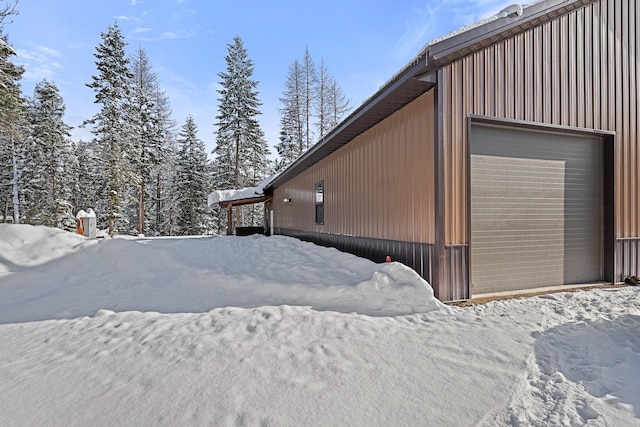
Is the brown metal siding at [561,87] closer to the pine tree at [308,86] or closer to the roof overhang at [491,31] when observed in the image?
the roof overhang at [491,31]

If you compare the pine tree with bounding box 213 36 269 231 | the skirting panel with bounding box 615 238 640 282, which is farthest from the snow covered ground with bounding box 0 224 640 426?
the pine tree with bounding box 213 36 269 231

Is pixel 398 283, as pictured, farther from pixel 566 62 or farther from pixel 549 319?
pixel 566 62

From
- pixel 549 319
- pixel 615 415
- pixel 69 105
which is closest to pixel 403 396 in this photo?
pixel 615 415

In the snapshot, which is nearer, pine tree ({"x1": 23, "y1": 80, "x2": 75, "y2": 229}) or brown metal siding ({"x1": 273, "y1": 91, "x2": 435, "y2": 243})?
brown metal siding ({"x1": 273, "y1": 91, "x2": 435, "y2": 243})

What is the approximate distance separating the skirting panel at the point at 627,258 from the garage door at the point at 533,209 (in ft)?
0.89

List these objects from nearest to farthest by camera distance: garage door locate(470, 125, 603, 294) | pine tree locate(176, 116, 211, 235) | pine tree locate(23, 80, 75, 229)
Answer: garage door locate(470, 125, 603, 294) < pine tree locate(23, 80, 75, 229) < pine tree locate(176, 116, 211, 235)

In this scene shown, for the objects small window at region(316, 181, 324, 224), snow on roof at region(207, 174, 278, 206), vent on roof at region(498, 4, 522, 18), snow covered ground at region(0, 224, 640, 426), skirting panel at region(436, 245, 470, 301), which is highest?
vent on roof at region(498, 4, 522, 18)

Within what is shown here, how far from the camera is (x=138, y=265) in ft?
21.6

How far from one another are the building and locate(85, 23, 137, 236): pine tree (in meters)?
16.8

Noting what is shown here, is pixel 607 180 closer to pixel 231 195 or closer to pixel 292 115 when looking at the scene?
pixel 231 195

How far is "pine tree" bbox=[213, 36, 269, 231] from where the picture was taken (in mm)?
21453

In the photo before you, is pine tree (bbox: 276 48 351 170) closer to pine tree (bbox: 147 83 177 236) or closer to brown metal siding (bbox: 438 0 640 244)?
pine tree (bbox: 147 83 177 236)

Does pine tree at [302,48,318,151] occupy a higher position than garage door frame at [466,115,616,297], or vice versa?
pine tree at [302,48,318,151]

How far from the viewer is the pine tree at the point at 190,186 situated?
76.8 feet
